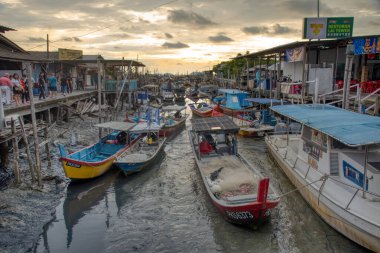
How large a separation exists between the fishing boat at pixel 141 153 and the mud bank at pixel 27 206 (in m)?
2.74

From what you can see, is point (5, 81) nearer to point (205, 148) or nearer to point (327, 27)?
point (205, 148)

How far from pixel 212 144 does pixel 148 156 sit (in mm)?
3498

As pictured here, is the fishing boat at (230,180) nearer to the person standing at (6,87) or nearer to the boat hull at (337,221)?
the boat hull at (337,221)

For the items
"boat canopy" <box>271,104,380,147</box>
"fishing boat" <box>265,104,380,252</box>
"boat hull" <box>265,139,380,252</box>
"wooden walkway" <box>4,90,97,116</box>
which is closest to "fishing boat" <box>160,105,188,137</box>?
"wooden walkway" <box>4,90,97,116</box>

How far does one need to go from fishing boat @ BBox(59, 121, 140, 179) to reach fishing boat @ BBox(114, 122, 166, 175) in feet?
1.13

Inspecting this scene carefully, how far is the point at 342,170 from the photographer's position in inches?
421

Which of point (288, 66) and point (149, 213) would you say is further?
point (288, 66)

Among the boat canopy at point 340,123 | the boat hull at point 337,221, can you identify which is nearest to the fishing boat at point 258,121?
the boat canopy at point 340,123

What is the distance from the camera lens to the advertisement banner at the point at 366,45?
18014 mm

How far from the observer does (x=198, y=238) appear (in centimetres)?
1054

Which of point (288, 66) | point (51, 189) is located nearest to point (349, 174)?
point (51, 189)

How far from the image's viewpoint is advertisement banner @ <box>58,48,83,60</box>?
35875mm

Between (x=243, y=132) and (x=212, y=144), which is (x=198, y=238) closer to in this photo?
(x=212, y=144)

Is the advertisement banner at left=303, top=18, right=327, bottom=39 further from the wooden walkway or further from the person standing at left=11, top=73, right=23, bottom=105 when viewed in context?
→ the person standing at left=11, top=73, right=23, bottom=105
